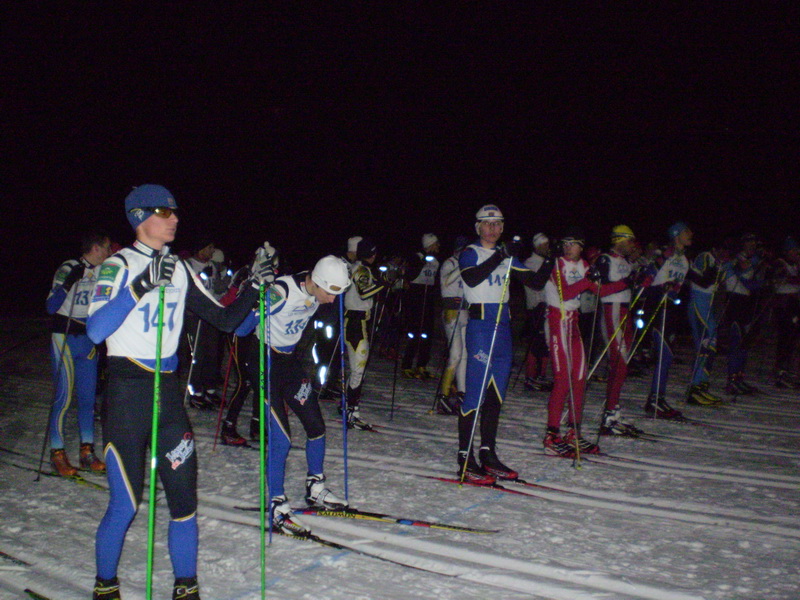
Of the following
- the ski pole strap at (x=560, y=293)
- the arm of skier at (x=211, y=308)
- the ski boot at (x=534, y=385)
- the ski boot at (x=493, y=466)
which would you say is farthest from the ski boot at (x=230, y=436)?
the ski boot at (x=534, y=385)

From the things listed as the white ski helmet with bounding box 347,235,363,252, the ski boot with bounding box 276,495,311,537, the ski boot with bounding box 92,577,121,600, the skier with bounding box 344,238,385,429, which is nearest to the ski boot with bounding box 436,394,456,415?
the skier with bounding box 344,238,385,429

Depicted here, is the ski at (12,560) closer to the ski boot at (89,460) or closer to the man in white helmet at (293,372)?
the man in white helmet at (293,372)

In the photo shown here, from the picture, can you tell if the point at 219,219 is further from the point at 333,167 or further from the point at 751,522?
the point at 751,522

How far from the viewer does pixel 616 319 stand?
7.24m

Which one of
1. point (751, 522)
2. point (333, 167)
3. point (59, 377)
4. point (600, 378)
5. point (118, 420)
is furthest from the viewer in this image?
point (333, 167)

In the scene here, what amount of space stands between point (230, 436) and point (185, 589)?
3564 millimetres

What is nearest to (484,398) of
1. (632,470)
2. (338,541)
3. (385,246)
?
(632,470)

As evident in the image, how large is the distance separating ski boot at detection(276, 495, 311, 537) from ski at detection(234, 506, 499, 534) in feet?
0.73

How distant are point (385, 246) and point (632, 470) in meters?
22.3

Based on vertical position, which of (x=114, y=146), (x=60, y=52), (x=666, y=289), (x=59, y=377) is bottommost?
(x=59, y=377)

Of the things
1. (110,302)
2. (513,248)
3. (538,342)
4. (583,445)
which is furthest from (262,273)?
(538,342)

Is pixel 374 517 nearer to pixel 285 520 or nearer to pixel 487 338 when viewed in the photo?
pixel 285 520

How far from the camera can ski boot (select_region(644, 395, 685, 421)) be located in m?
7.77

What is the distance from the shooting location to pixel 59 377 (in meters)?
5.57
